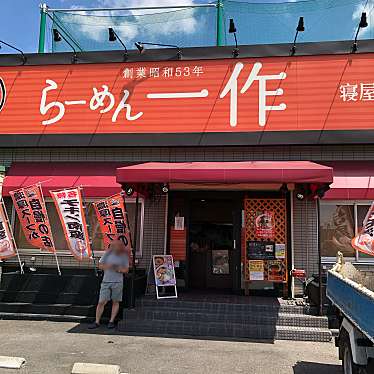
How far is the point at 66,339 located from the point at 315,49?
8.87 m

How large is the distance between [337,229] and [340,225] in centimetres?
12

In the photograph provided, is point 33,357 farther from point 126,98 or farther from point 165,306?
point 126,98

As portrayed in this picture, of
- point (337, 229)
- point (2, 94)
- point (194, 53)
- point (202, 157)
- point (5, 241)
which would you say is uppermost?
point (194, 53)

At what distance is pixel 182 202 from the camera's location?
10.9 m

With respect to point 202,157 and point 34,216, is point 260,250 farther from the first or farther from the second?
point 34,216

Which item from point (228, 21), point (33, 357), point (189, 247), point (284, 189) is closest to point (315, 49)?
point (228, 21)

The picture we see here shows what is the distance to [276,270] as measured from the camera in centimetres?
1011

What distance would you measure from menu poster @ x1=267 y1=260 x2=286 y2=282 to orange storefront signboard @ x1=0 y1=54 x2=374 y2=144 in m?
3.26

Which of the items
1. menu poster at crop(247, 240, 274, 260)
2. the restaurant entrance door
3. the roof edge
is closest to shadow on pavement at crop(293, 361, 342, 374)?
menu poster at crop(247, 240, 274, 260)

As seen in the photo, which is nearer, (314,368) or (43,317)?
(314,368)

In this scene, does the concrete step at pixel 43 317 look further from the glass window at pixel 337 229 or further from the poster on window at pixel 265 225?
the glass window at pixel 337 229

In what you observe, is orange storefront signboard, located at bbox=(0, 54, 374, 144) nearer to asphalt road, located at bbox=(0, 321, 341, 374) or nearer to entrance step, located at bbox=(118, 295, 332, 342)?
entrance step, located at bbox=(118, 295, 332, 342)

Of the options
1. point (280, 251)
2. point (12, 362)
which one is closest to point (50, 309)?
point (12, 362)

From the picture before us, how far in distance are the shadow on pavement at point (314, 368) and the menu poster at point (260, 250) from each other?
3.80 metres
